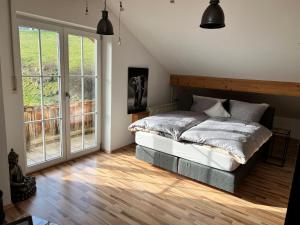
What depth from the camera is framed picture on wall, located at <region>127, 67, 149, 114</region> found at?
4120mm

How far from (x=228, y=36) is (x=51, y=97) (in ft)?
8.58

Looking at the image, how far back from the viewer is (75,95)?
11.4 ft

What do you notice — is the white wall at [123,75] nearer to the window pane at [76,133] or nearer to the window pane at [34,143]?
the window pane at [76,133]

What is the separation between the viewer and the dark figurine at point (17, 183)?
2480mm

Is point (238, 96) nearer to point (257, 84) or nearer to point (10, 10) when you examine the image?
point (257, 84)

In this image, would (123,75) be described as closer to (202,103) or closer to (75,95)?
(75,95)

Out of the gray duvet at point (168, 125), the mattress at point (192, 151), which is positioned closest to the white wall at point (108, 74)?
the gray duvet at point (168, 125)

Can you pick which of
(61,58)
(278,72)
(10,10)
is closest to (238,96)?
(278,72)

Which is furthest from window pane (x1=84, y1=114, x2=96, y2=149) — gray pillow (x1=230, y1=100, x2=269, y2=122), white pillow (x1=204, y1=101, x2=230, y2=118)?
gray pillow (x1=230, y1=100, x2=269, y2=122)

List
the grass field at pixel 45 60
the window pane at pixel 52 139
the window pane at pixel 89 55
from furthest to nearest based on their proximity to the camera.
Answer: the window pane at pixel 89 55, the window pane at pixel 52 139, the grass field at pixel 45 60

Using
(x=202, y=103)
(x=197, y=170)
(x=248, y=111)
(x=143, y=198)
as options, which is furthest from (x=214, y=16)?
(x=202, y=103)

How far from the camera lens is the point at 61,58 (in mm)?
3182

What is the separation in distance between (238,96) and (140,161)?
275 centimetres

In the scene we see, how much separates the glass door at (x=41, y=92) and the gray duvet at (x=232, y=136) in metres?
1.86
